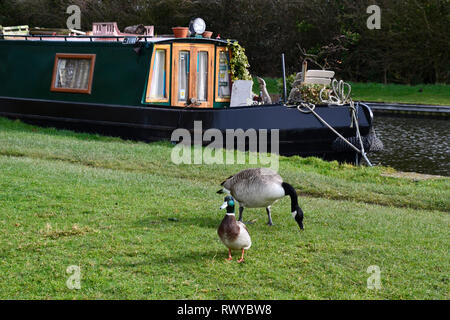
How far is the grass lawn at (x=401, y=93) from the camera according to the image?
28.2 meters

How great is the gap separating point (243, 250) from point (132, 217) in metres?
1.97

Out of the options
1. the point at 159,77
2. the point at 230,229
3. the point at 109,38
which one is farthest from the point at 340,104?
the point at 230,229

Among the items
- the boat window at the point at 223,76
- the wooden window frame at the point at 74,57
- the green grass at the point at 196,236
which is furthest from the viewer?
the wooden window frame at the point at 74,57

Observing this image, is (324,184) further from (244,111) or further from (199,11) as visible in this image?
(199,11)

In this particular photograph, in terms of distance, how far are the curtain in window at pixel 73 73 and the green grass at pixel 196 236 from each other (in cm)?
479

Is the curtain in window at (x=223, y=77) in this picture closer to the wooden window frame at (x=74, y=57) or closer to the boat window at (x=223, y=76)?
the boat window at (x=223, y=76)

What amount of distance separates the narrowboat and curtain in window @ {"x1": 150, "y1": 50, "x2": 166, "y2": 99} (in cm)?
2

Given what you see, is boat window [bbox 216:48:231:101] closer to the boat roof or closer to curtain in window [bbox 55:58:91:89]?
the boat roof

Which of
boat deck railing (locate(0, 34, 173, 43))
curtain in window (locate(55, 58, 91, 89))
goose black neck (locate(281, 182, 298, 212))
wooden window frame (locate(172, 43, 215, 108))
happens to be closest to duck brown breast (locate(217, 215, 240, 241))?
goose black neck (locate(281, 182, 298, 212))

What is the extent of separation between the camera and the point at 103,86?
1553 cm

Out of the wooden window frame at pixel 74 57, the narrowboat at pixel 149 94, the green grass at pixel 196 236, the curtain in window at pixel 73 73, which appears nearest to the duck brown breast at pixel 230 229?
the green grass at pixel 196 236

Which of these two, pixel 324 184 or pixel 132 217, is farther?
pixel 324 184

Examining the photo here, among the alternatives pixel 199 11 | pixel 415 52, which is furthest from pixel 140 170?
pixel 199 11

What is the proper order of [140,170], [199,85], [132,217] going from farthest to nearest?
1. [199,85]
2. [140,170]
3. [132,217]
